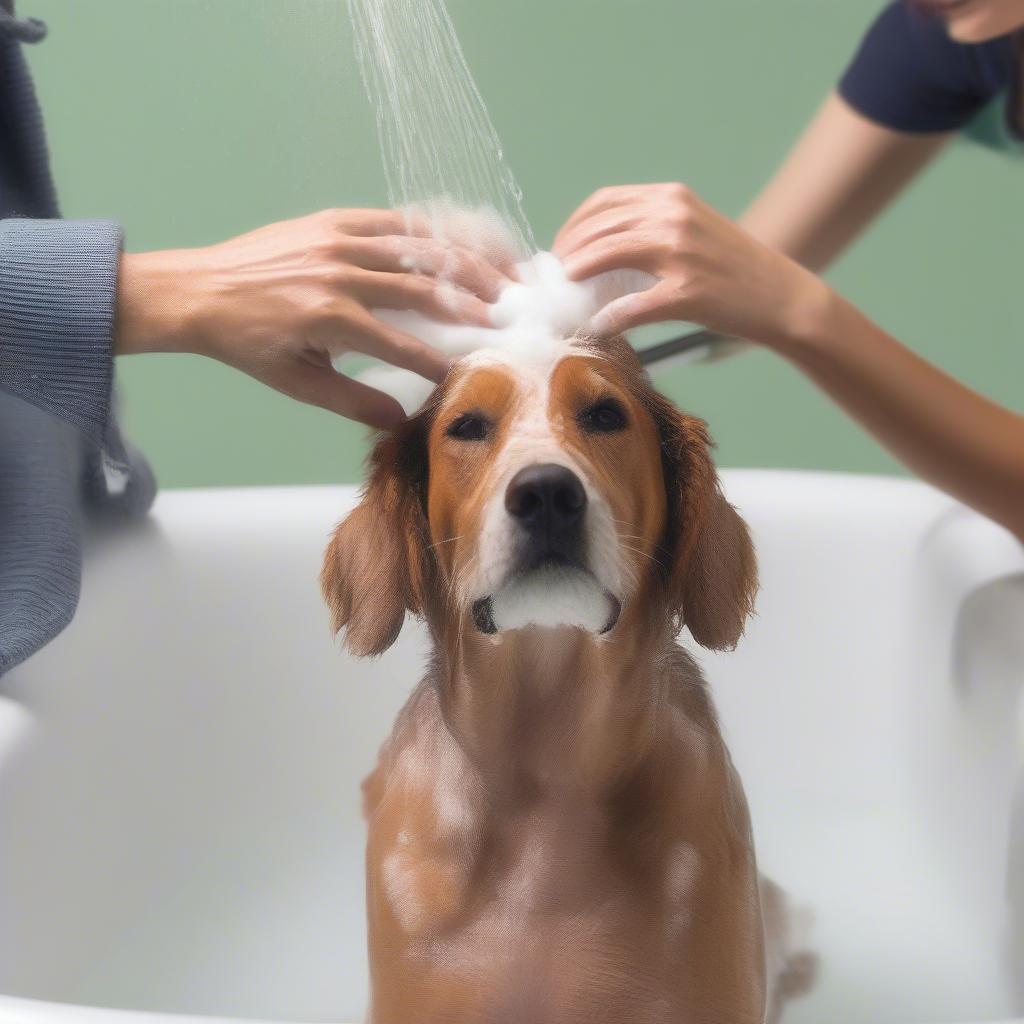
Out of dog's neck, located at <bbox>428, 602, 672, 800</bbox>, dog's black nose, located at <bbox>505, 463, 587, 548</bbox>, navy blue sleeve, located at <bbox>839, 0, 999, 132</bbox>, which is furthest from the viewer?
navy blue sleeve, located at <bbox>839, 0, 999, 132</bbox>

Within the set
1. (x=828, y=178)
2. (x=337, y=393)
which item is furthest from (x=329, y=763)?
(x=828, y=178)

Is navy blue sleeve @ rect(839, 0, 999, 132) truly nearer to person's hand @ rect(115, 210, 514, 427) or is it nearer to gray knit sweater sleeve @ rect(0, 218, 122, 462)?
person's hand @ rect(115, 210, 514, 427)

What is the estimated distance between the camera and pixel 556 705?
1.84ft

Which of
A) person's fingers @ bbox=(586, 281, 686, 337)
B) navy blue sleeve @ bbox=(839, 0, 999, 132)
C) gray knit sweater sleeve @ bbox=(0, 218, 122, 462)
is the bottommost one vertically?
gray knit sweater sleeve @ bbox=(0, 218, 122, 462)

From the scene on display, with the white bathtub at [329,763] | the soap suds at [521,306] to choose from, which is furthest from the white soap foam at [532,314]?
the white bathtub at [329,763]

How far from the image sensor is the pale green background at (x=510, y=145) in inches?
21.9

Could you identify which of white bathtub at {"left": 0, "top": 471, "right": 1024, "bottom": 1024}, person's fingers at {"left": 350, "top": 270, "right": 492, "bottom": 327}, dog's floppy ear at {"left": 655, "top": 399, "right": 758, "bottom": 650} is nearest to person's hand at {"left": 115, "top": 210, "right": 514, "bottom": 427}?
person's fingers at {"left": 350, "top": 270, "right": 492, "bottom": 327}

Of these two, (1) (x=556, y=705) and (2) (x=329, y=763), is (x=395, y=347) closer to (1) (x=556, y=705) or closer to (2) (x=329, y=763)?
(1) (x=556, y=705)

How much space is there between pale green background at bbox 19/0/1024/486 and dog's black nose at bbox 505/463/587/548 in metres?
0.17

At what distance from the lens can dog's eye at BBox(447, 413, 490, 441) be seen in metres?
0.50

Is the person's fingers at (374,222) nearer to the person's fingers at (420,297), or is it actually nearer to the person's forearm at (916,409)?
the person's fingers at (420,297)

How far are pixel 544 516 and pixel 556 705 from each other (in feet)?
0.44

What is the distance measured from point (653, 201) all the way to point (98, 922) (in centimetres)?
55

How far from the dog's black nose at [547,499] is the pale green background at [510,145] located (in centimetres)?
17
